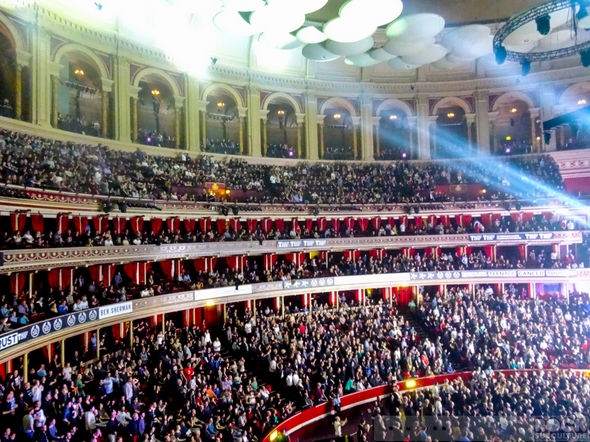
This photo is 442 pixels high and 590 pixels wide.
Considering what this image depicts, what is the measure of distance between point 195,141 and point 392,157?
14489 millimetres

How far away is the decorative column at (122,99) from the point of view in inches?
940

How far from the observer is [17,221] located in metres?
15.7

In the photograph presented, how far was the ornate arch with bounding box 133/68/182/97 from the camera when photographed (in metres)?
25.0

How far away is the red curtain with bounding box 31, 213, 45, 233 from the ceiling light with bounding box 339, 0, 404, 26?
13.7 meters

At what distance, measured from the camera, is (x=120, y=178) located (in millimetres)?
20609

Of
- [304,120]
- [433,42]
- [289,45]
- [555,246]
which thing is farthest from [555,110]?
[289,45]

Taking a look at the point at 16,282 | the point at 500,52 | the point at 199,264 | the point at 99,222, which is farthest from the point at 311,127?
the point at 16,282

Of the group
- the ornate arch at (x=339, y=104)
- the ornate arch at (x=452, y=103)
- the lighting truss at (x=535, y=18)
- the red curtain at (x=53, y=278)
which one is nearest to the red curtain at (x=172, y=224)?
the red curtain at (x=53, y=278)

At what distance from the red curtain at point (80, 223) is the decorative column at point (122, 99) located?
6.70m

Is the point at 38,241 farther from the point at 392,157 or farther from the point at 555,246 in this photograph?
the point at 555,246

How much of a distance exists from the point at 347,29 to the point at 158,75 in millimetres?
12383

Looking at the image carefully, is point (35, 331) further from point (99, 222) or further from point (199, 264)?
point (199, 264)

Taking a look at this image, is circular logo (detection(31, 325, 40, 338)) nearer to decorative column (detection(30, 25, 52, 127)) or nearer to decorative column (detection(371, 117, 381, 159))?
decorative column (detection(30, 25, 52, 127))

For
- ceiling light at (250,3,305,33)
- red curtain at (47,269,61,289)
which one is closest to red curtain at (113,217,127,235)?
red curtain at (47,269,61,289)
